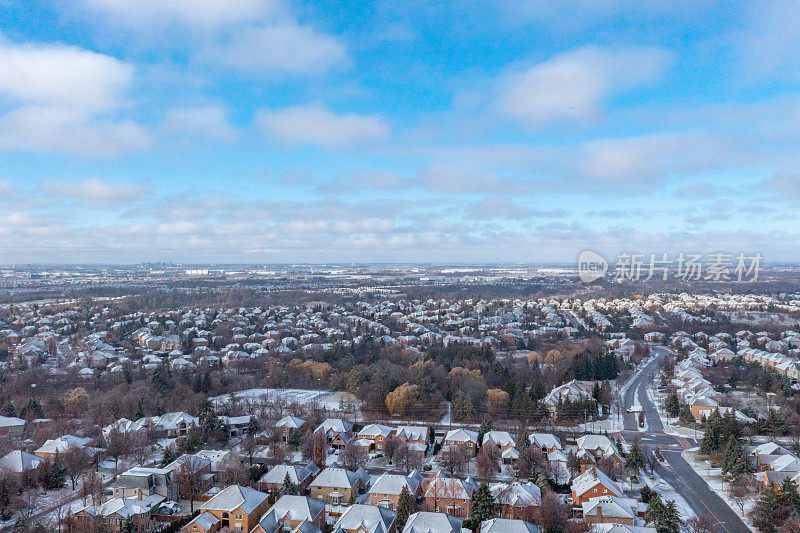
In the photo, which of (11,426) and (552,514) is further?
(11,426)

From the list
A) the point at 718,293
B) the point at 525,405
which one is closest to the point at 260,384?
the point at 525,405

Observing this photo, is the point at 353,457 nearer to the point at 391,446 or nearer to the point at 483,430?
the point at 391,446

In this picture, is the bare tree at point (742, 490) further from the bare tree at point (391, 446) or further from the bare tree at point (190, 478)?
the bare tree at point (190, 478)

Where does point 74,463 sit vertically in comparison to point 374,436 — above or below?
above

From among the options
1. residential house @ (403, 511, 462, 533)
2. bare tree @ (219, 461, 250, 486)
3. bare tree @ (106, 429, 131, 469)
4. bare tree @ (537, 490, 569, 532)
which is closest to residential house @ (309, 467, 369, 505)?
bare tree @ (219, 461, 250, 486)

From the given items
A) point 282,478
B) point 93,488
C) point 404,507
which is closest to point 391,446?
point 282,478

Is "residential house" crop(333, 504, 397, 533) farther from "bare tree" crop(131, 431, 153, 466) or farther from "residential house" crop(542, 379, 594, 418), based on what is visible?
"residential house" crop(542, 379, 594, 418)

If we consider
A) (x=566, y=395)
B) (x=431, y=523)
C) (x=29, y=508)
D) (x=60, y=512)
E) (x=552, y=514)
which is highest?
(x=566, y=395)
